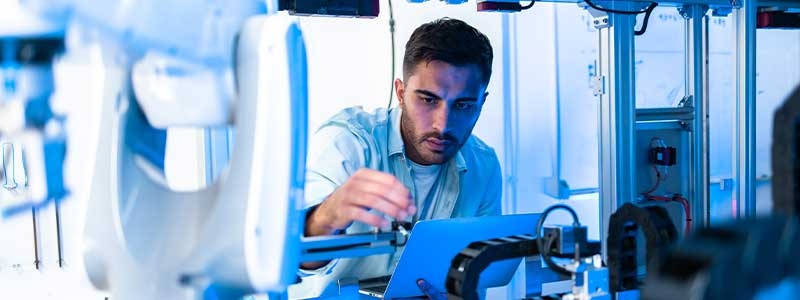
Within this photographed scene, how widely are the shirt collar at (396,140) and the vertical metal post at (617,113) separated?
2.22 ft

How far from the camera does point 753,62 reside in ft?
8.39

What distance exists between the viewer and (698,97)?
2623 mm

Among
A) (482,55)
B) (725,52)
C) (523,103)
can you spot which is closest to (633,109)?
(482,55)

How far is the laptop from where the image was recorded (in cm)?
169

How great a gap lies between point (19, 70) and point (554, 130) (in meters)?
3.28

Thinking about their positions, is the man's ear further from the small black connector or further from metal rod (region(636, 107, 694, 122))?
the small black connector

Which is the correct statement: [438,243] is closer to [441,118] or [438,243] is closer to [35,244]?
[441,118]

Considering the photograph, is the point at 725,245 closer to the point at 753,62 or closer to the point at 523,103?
the point at 753,62

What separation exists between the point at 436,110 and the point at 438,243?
1.39 metres

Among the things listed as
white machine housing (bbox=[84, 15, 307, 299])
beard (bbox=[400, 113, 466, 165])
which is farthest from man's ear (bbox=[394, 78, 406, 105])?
white machine housing (bbox=[84, 15, 307, 299])

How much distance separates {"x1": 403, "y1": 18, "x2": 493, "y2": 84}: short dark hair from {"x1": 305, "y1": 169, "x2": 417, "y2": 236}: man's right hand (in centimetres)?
165

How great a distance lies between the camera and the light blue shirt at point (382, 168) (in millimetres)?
2684

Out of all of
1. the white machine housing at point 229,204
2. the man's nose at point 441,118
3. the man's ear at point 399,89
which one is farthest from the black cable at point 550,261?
the man's ear at point 399,89

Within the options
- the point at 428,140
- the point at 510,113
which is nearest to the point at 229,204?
the point at 428,140
